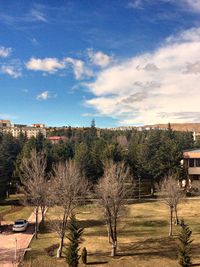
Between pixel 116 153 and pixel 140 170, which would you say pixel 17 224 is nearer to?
pixel 116 153

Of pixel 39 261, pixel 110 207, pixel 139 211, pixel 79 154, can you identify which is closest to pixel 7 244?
pixel 39 261

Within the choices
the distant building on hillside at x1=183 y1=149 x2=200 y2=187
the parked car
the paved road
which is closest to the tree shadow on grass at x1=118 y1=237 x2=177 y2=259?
the paved road

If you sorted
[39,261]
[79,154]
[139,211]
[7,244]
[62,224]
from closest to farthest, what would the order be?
[39,261] < [62,224] < [7,244] < [139,211] < [79,154]

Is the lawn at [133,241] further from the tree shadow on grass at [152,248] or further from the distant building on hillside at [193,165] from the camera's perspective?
the distant building on hillside at [193,165]

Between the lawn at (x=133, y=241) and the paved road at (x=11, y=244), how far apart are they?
89 centimetres

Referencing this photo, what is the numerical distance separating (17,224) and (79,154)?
24.3 meters

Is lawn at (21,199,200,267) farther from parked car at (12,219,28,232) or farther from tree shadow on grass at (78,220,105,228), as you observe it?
parked car at (12,219,28,232)

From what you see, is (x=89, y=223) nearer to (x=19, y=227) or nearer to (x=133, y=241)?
(x=19, y=227)

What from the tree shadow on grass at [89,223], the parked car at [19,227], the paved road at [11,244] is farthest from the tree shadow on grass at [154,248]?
the parked car at [19,227]

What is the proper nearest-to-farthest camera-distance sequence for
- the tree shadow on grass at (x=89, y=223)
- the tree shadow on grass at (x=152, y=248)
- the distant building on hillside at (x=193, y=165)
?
1. the tree shadow on grass at (x=152, y=248)
2. the tree shadow on grass at (x=89, y=223)
3. the distant building on hillside at (x=193, y=165)

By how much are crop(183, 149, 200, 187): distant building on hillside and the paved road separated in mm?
38799

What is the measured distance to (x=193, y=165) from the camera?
2660 inches

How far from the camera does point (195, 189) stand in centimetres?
5962

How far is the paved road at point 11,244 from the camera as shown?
86.1 feet
